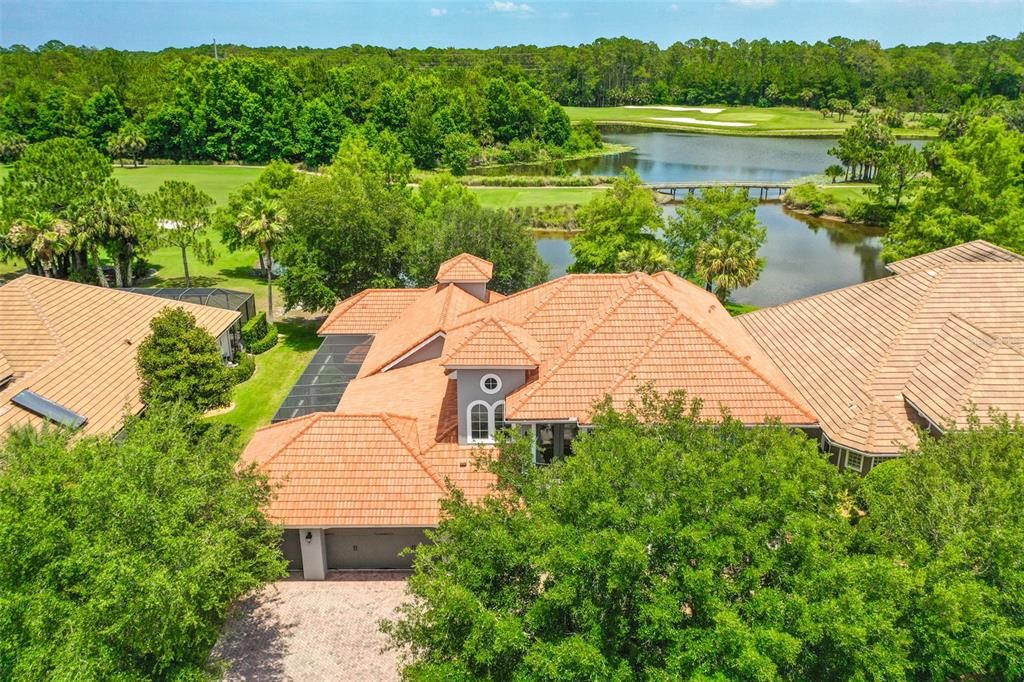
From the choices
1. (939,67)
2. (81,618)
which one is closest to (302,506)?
(81,618)

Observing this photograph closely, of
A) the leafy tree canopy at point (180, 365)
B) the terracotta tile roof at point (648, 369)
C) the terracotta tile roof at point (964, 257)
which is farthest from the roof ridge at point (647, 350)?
the leafy tree canopy at point (180, 365)

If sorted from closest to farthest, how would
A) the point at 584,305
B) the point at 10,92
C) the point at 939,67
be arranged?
the point at 584,305
the point at 10,92
the point at 939,67

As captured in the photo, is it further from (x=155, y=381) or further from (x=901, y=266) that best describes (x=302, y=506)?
(x=901, y=266)

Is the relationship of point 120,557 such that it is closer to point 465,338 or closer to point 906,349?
point 465,338

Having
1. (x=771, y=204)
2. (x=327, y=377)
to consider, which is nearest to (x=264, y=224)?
(x=327, y=377)

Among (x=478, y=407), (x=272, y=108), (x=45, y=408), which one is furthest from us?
(x=272, y=108)

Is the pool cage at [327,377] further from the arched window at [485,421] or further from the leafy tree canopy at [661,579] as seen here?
the leafy tree canopy at [661,579]
